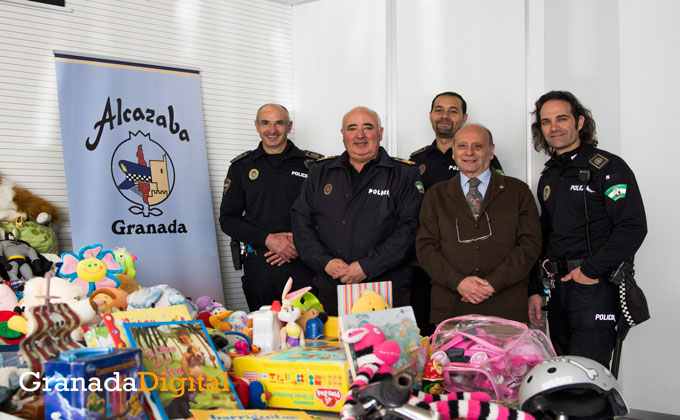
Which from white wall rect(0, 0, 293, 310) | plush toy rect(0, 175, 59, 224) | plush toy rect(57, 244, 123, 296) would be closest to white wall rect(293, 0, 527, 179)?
white wall rect(0, 0, 293, 310)

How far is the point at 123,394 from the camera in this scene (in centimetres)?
127

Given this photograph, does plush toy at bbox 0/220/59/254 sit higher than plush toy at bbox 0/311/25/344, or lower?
higher

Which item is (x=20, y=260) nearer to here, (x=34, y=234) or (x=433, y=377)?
(x=34, y=234)

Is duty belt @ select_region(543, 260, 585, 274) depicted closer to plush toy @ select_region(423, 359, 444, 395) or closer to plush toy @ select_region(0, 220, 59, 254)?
plush toy @ select_region(423, 359, 444, 395)

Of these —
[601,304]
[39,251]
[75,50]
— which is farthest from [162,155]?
[601,304]

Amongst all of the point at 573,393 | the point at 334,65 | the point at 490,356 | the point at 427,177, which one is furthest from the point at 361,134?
the point at 334,65

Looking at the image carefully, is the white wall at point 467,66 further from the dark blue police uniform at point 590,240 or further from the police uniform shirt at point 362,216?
the police uniform shirt at point 362,216

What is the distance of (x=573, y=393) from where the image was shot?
1545mm

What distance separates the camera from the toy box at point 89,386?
1185 mm

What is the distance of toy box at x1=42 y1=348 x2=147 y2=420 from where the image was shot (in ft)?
3.89

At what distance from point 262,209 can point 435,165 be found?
3.70ft

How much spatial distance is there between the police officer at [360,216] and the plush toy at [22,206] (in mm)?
1665

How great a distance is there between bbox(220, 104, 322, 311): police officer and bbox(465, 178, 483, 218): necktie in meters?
1.28

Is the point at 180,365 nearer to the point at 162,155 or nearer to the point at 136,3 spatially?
the point at 162,155
